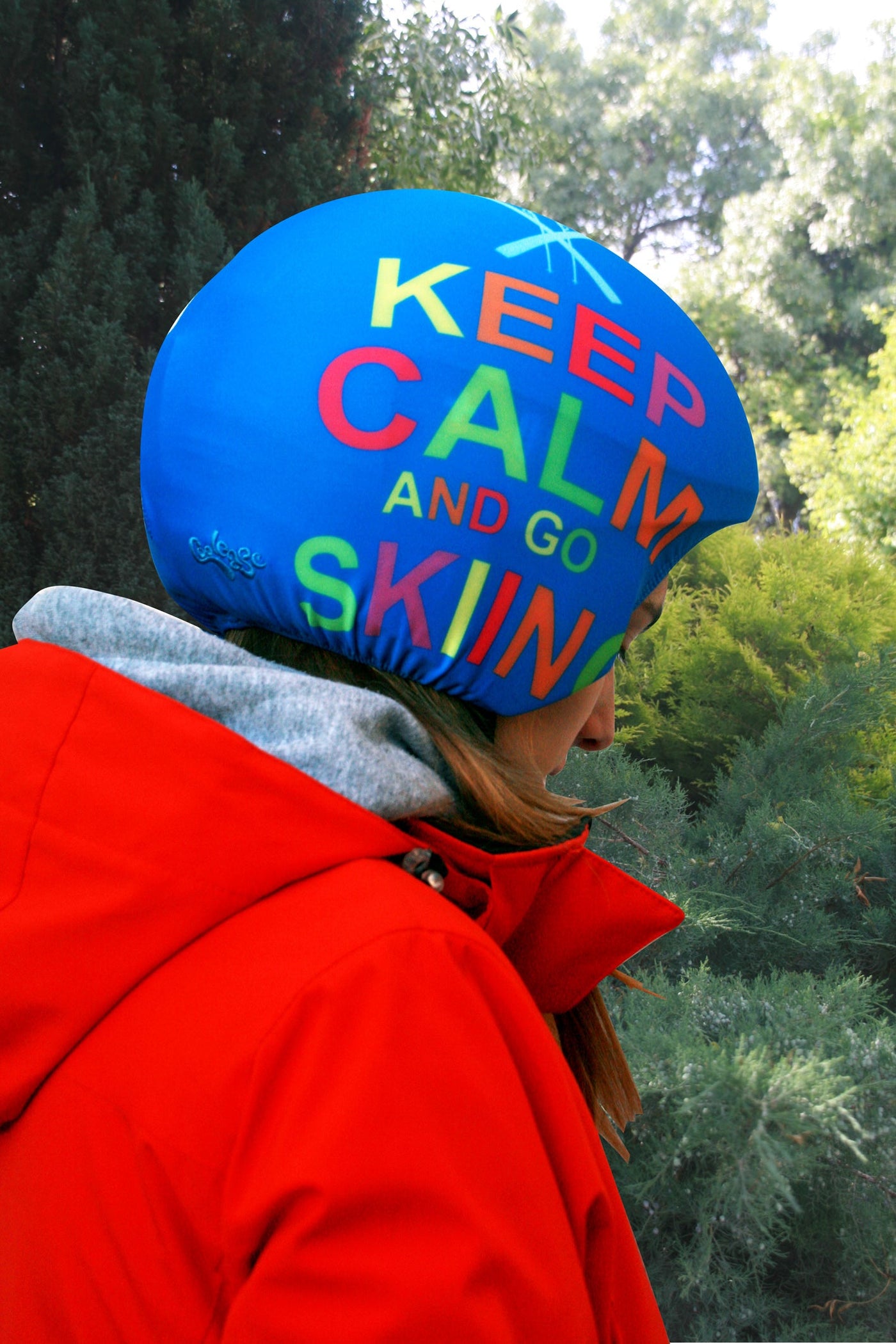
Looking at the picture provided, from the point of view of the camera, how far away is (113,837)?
2.46 ft

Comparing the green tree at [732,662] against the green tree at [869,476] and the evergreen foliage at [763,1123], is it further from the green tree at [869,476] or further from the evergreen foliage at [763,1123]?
the green tree at [869,476]

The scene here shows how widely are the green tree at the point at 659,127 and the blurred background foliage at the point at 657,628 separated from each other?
58.6 ft

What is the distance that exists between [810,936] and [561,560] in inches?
71.0

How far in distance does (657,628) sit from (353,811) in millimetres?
3146

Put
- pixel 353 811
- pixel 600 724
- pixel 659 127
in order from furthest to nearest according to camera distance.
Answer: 1. pixel 659 127
2. pixel 600 724
3. pixel 353 811

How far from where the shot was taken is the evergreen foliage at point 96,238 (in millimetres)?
3881

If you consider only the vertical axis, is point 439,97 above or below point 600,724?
above

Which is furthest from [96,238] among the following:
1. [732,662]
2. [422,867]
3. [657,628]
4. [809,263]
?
[809,263]

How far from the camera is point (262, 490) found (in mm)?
1049

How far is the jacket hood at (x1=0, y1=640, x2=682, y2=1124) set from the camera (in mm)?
725

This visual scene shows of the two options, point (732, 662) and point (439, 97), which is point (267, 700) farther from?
point (439, 97)

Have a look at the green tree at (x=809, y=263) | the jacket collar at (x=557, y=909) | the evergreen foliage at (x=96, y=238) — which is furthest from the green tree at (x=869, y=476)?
the jacket collar at (x=557, y=909)

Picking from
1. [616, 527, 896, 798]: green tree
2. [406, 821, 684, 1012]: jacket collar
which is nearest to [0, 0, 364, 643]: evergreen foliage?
[616, 527, 896, 798]: green tree

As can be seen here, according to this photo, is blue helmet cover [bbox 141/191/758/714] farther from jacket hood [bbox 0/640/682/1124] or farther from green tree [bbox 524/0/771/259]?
green tree [bbox 524/0/771/259]
